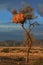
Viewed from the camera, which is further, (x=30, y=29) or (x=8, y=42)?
(x=8, y=42)

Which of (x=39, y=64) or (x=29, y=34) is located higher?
(x=29, y=34)

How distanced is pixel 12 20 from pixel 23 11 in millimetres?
1613

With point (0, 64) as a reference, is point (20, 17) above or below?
above

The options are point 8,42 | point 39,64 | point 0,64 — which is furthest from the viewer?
point 8,42

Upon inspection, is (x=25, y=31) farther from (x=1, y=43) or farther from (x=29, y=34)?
(x=1, y=43)

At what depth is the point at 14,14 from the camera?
117ft

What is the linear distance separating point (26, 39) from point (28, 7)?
11.6 ft

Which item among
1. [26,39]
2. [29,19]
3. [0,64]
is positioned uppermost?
[29,19]

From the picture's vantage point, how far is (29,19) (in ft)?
118

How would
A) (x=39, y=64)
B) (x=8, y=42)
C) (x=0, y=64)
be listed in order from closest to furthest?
(x=39, y=64), (x=0, y=64), (x=8, y=42)

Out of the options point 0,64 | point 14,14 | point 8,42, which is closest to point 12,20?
point 14,14

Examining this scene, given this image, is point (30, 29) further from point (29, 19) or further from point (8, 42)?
point (8, 42)

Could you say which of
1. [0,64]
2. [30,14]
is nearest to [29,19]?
[30,14]

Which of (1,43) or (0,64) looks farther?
(1,43)
